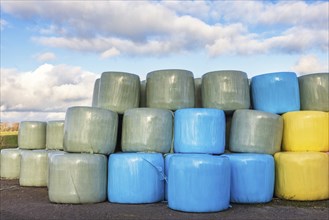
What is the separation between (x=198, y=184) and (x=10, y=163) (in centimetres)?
569

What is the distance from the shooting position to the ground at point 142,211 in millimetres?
4973

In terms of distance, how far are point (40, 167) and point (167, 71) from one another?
336cm

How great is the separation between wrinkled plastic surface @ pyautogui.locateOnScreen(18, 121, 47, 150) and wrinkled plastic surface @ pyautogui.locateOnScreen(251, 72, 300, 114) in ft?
15.6

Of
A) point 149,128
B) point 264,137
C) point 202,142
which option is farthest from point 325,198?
point 149,128

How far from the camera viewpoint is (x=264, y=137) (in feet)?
20.6

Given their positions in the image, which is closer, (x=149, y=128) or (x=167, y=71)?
(x=149, y=128)

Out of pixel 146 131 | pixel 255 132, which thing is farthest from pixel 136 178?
pixel 255 132

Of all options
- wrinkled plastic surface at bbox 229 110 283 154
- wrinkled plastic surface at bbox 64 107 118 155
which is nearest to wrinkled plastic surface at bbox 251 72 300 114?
wrinkled plastic surface at bbox 229 110 283 154

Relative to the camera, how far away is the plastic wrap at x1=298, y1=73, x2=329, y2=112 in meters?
6.89

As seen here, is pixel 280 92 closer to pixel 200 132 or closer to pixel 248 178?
pixel 248 178

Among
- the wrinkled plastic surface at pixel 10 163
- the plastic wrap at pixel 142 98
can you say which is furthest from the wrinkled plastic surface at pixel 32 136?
the plastic wrap at pixel 142 98

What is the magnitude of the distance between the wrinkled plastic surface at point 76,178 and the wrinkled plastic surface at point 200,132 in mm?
1230

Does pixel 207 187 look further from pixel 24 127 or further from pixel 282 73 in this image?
pixel 24 127

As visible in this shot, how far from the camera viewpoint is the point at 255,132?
20.6ft
